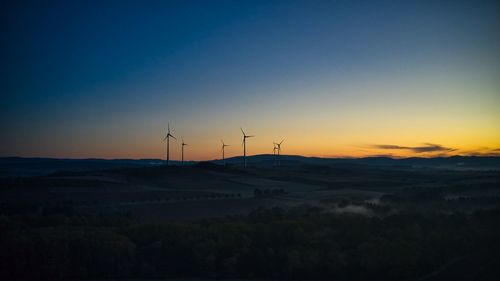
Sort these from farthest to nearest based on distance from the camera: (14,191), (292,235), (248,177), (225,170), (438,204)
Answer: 1. (225,170)
2. (248,177)
3. (14,191)
4. (438,204)
5. (292,235)

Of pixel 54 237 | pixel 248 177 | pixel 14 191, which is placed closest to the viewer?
pixel 54 237

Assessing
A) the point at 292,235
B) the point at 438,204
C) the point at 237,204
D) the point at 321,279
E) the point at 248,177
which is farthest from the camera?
the point at 248,177

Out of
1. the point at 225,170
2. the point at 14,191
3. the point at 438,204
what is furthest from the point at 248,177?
the point at 438,204

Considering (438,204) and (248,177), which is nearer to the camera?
(438,204)

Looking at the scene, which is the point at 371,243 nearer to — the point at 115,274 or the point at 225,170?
the point at 115,274

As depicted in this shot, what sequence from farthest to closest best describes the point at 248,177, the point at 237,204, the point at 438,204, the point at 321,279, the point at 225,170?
the point at 225,170, the point at 248,177, the point at 237,204, the point at 438,204, the point at 321,279

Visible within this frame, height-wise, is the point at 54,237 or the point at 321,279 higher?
the point at 54,237

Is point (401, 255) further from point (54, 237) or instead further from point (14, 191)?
point (14, 191)

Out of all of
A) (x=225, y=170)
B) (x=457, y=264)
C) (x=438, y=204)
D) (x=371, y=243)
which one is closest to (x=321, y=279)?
(x=371, y=243)

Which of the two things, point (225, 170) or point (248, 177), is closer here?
point (248, 177)
